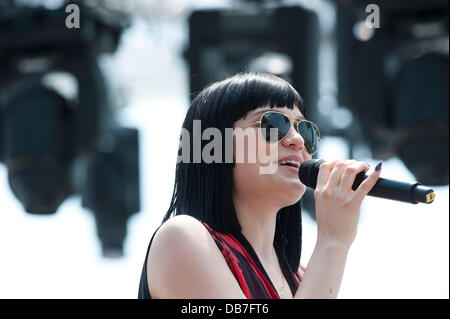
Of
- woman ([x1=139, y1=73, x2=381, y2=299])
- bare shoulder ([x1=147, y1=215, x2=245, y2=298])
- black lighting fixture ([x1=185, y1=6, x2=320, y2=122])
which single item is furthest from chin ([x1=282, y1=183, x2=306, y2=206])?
black lighting fixture ([x1=185, y1=6, x2=320, y2=122])

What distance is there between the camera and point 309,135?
205 centimetres

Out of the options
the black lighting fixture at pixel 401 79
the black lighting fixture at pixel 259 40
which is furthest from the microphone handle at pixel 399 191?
the black lighting fixture at pixel 259 40

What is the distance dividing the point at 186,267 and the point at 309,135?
1.90 feet

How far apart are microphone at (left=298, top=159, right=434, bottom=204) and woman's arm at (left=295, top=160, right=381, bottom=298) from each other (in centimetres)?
4

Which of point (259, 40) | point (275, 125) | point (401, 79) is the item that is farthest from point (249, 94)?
point (259, 40)

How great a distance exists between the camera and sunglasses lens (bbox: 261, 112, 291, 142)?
1936mm

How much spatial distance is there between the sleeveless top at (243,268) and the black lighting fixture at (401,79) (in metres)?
1.74

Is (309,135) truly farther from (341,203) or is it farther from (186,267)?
(186,267)

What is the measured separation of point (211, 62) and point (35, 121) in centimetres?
93

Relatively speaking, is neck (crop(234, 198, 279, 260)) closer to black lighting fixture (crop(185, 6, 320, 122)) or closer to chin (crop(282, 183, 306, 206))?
chin (crop(282, 183, 306, 206))

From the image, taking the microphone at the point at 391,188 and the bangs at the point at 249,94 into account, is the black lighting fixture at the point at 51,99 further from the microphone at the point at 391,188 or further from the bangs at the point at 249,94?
the microphone at the point at 391,188

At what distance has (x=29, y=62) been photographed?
410 cm

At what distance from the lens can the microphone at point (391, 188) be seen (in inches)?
67.6
